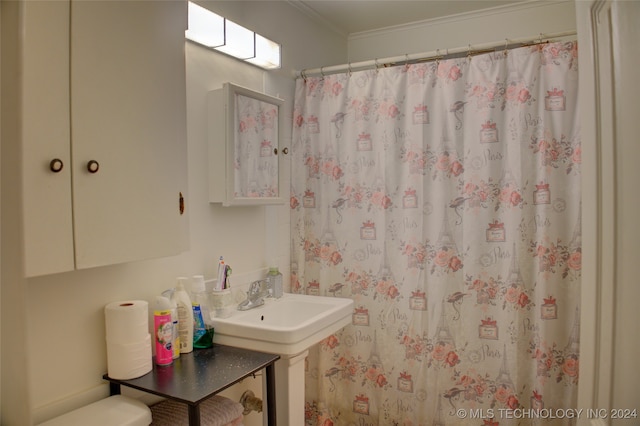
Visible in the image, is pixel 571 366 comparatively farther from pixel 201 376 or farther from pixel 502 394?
pixel 201 376

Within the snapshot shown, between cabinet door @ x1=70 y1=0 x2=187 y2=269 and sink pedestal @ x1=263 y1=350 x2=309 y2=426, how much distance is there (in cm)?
69

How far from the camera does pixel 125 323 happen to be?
4.77 ft

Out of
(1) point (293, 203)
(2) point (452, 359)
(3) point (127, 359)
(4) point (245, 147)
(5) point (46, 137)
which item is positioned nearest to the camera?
(5) point (46, 137)

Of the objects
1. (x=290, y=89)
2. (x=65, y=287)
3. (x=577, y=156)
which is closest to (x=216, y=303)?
(x=65, y=287)

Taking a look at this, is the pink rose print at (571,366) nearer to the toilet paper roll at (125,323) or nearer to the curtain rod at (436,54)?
the curtain rod at (436,54)

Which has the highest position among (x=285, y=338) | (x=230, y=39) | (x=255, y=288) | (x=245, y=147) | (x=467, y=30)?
(x=467, y=30)

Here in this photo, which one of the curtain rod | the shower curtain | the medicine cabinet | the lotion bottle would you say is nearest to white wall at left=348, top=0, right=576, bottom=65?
the curtain rod

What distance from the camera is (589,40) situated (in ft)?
3.20

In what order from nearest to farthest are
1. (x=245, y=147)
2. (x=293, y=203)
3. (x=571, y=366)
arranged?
(x=571, y=366)
(x=245, y=147)
(x=293, y=203)

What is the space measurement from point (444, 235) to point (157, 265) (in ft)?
4.50

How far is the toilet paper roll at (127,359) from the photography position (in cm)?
145

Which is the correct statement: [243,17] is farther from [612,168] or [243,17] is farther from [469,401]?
[469,401]

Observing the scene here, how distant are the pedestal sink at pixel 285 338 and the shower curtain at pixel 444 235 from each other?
0.40 m

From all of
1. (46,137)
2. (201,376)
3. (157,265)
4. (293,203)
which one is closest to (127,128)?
(46,137)
